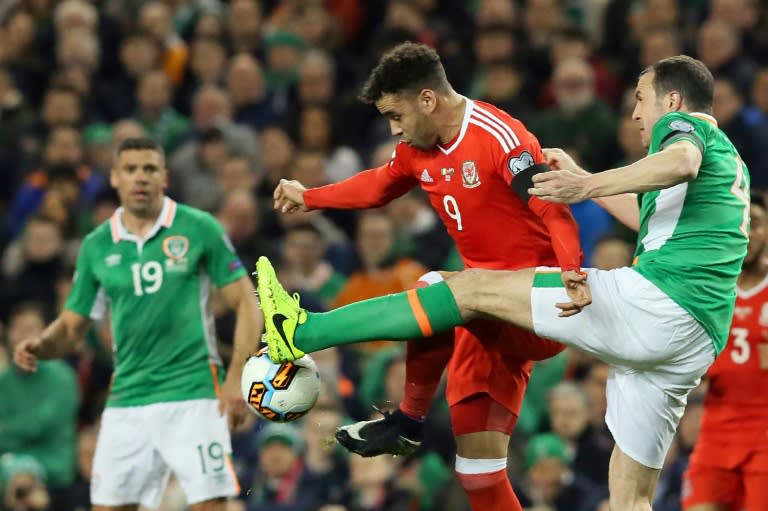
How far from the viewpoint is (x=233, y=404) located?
24.5ft

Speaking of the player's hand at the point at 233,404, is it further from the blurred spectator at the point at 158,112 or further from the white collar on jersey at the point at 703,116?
the blurred spectator at the point at 158,112

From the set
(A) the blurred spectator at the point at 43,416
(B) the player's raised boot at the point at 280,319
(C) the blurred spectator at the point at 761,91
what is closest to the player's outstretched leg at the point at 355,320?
(B) the player's raised boot at the point at 280,319

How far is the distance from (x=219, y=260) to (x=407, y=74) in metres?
1.81

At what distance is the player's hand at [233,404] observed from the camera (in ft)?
24.4

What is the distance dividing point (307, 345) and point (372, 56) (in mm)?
6740

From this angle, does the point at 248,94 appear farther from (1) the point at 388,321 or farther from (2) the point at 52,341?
(1) the point at 388,321

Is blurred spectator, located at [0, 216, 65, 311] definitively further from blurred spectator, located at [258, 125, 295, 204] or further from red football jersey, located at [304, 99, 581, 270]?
red football jersey, located at [304, 99, 581, 270]

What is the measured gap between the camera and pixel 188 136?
12719mm

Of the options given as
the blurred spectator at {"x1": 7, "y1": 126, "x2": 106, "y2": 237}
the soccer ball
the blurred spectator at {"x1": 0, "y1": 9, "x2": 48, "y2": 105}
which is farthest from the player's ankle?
the blurred spectator at {"x1": 0, "y1": 9, "x2": 48, "y2": 105}

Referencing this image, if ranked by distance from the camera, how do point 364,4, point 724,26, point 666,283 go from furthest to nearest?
point 364,4 < point 724,26 < point 666,283

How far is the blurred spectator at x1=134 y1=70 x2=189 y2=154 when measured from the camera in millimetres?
12820

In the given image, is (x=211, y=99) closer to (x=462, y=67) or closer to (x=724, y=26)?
(x=462, y=67)

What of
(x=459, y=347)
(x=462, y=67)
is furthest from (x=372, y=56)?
(x=459, y=347)

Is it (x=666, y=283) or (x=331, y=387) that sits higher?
(x=666, y=283)
